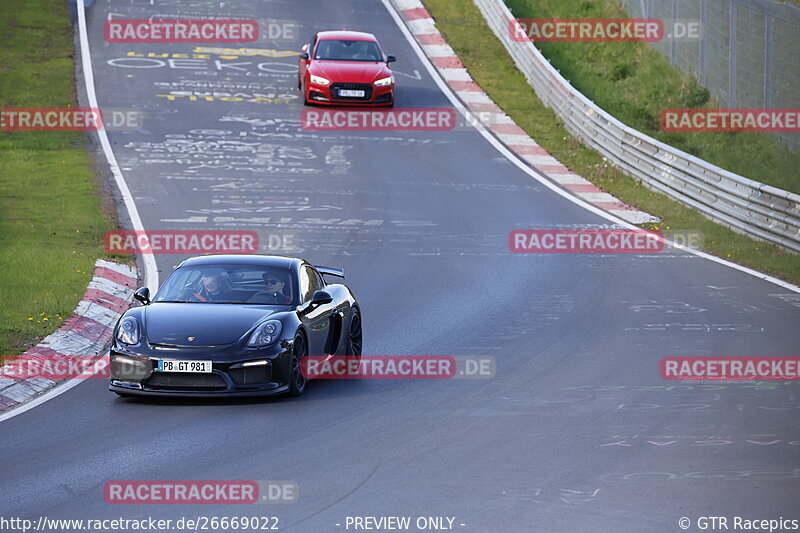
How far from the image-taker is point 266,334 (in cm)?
1163

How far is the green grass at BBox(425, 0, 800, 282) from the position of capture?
66.6ft

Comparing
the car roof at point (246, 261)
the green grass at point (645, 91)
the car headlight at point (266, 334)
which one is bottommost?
the car headlight at point (266, 334)

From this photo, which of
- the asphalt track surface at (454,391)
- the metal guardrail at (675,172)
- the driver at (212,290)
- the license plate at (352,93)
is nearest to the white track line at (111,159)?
the asphalt track surface at (454,391)

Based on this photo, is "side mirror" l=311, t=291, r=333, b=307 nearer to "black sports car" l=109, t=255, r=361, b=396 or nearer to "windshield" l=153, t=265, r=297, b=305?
"black sports car" l=109, t=255, r=361, b=396

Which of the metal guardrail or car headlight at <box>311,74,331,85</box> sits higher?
car headlight at <box>311,74,331,85</box>

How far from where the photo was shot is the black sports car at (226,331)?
447 inches

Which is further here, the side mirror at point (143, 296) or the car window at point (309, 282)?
the car window at point (309, 282)

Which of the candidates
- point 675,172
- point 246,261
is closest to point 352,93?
Answer: point 675,172

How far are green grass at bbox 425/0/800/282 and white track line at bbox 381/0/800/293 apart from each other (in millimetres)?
288

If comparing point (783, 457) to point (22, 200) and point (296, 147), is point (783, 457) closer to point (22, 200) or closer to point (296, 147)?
point (22, 200)

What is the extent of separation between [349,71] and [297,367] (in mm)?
19237

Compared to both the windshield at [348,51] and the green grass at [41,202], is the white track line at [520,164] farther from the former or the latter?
the green grass at [41,202]

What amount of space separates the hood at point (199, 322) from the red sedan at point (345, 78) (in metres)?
18.3

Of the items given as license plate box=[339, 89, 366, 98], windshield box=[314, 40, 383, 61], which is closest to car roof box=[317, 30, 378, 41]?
windshield box=[314, 40, 383, 61]
